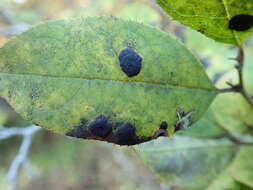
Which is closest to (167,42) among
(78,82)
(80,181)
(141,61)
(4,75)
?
(141,61)

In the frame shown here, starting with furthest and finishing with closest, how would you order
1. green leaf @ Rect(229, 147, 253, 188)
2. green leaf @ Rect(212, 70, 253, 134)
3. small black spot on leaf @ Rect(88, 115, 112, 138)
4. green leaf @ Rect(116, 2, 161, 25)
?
green leaf @ Rect(116, 2, 161, 25), green leaf @ Rect(212, 70, 253, 134), green leaf @ Rect(229, 147, 253, 188), small black spot on leaf @ Rect(88, 115, 112, 138)

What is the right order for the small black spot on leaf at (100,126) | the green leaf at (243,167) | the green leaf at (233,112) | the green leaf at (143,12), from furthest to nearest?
the green leaf at (143,12) → the green leaf at (233,112) → the green leaf at (243,167) → the small black spot on leaf at (100,126)

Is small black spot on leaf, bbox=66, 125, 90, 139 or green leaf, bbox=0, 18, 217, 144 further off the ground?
green leaf, bbox=0, 18, 217, 144

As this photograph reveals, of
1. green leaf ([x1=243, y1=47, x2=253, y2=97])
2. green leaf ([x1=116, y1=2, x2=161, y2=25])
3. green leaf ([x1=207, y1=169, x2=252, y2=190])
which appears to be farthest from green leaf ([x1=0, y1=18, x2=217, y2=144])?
green leaf ([x1=116, y1=2, x2=161, y2=25])

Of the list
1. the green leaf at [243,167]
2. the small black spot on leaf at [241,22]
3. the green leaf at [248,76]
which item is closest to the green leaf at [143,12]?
the green leaf at [248,76]

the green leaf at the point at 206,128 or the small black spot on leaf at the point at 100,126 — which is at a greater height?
the small black spot on leaf at the point at 100,126

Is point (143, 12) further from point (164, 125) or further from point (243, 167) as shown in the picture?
point (164, 125)

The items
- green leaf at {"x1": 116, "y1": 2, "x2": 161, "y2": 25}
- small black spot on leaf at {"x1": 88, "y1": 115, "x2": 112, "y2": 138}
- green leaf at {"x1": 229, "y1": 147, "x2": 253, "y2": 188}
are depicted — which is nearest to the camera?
small black spot on leaf at {"x1": 88, "y1": 115, "x2": 112, "y2": 138}

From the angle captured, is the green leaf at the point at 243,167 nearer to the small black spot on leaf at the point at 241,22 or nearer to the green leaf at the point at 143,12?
the small black spot on leaf at the point at 241,22

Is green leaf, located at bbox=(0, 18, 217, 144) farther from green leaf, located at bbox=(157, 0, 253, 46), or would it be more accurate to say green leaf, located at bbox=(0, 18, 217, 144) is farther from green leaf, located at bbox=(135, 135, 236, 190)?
green leaf, located at bbox=(135, 135, 236, 190)
